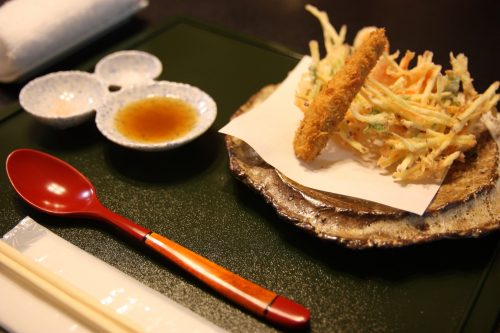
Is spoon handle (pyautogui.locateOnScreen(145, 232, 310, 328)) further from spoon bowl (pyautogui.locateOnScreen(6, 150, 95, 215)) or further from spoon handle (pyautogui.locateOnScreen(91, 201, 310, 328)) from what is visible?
spoon bowl (pyautogui.locateOnScreen(6, 150, 95, 215))

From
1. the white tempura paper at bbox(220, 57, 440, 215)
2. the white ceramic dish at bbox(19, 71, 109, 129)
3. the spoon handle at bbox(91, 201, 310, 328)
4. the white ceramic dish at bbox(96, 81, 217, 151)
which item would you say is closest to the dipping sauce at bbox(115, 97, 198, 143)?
the white ceramic dish at bbox(96, 81, 217, 151)

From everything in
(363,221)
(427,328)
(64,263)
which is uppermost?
(363,221)

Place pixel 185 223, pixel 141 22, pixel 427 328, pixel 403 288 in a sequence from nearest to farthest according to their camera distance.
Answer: pixel 427 328 → pixel 403 288 → pixel 185 223 → pixel 141 22

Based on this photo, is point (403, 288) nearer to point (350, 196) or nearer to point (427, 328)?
point (427, 328)

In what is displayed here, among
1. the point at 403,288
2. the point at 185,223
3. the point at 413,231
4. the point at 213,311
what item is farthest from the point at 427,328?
the point at 185,223

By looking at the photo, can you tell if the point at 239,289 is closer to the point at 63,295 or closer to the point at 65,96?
the point at 63,295

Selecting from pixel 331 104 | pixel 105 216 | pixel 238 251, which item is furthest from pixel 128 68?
pixel 238 251
